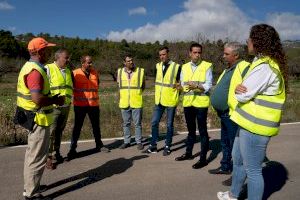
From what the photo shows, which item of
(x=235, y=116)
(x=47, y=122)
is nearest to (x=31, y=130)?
(x=47, y=122)

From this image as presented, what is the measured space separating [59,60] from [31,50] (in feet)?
7.10

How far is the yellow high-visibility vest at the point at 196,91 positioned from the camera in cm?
737

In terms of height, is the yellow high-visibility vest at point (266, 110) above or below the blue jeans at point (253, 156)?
above

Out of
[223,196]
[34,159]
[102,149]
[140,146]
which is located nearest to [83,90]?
[102,149]

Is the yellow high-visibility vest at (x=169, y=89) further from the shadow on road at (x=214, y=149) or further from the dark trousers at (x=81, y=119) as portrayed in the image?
the dark trousers at (x=81, y=119)

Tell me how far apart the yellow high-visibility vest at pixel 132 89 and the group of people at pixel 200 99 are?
2.26ft

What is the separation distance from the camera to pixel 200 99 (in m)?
7.37

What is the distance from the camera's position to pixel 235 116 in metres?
4.81

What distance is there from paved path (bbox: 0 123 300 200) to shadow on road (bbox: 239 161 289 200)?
0.05 ft

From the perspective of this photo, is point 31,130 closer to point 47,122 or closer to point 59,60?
point 47,122

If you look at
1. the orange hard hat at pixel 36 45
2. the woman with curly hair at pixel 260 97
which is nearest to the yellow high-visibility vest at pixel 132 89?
the orange hard hat at pixel 36 45

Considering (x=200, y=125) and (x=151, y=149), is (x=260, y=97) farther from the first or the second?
(x=151, y=149)

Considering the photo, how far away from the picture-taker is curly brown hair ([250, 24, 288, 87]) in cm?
450

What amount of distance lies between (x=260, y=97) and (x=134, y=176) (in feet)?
9.81
